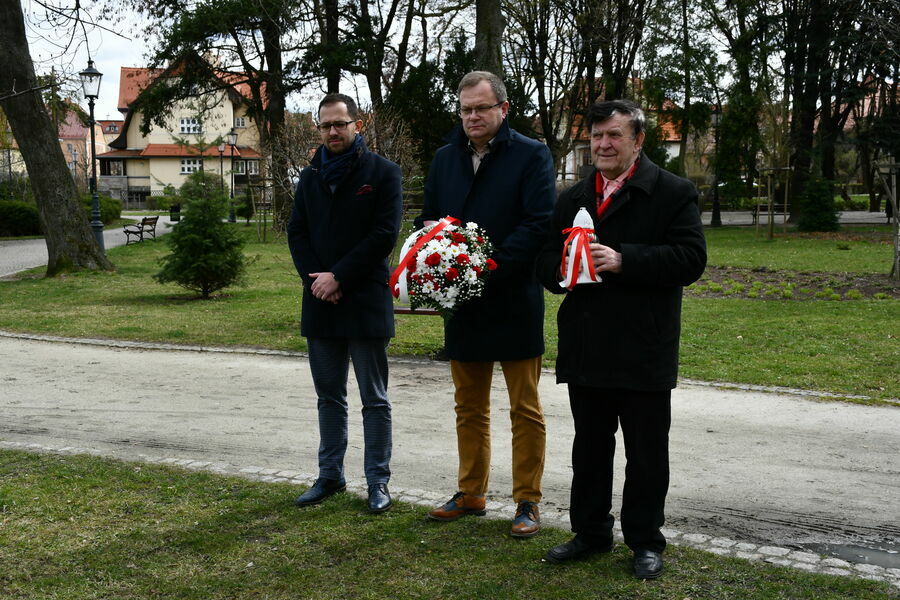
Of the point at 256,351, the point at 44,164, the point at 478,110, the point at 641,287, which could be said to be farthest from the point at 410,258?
the point at 44,164

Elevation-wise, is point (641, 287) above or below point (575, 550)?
above

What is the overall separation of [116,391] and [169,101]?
25.1 m

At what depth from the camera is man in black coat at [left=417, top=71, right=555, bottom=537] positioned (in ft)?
14.6

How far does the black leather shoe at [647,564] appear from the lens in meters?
3.90

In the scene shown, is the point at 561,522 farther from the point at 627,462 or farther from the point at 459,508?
the point at 627,462

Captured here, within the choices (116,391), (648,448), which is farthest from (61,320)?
(648,448)

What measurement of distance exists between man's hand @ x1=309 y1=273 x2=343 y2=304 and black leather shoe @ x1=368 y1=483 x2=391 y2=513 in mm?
1054

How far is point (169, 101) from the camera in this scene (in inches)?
1226

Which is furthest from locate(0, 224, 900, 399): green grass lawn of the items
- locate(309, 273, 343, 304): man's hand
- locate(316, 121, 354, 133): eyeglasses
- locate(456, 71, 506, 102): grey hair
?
locate(316, 121, 354, 133): eyeglasses

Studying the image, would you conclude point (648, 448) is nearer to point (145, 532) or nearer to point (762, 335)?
point (145, 532)

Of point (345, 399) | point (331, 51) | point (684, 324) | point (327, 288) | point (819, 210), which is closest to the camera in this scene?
point (327, 288)

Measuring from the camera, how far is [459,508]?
4730 mm

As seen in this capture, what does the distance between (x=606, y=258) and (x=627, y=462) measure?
3.20ft

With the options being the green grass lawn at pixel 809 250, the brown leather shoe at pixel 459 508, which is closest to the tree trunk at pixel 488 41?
the brown leather shoe at pixel 459 508
